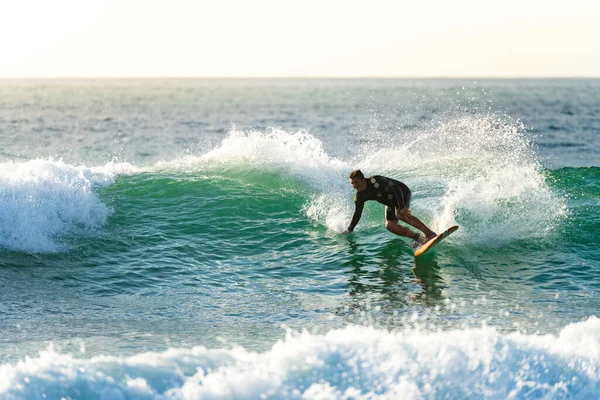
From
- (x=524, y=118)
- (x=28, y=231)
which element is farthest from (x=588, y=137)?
(x=28, y=231)

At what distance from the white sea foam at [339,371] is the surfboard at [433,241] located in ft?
14.9

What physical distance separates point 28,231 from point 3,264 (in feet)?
3.95

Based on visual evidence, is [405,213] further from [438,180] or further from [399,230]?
[438,180]

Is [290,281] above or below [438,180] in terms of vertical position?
below

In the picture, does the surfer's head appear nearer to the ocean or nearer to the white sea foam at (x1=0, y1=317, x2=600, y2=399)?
the ocean

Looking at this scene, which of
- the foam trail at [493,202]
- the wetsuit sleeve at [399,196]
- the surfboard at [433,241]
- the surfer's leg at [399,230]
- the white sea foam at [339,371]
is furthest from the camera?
the foam trail at [493,202]

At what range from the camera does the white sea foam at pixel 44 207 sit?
13109 millimetres

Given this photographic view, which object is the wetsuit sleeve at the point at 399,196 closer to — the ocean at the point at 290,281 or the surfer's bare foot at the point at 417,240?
the surfer's bare foot at the point at 417,240

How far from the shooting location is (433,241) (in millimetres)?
12023

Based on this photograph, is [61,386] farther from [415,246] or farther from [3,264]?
[415,246]

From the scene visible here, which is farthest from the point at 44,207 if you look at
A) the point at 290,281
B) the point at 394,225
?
the point at 394,225

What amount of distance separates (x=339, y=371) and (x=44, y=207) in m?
9.06

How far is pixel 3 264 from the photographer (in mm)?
12117

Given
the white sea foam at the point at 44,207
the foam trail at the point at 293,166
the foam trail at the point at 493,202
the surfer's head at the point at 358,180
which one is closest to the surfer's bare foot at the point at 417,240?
the foam trail at the point at 493,202
